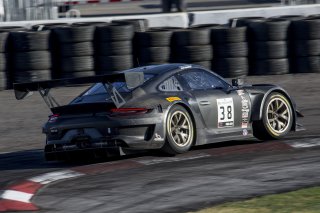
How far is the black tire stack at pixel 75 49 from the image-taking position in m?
17.9

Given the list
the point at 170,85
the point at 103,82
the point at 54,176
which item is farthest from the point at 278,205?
the point at 170,85

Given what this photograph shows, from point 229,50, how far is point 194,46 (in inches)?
27.6

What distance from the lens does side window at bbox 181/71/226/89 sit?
11125mm

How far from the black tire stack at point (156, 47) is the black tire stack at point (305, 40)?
8.33 feet

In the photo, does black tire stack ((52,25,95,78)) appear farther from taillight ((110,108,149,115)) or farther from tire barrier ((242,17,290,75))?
taillight ((110,108,149,115))

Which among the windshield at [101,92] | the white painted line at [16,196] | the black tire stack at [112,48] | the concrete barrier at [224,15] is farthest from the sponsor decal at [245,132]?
the concrete barrier at [224,15]

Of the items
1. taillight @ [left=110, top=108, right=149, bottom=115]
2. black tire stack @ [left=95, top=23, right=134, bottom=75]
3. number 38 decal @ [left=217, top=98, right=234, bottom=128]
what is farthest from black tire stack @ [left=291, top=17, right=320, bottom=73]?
taillight @ [left=110, top=108, right=149, bottom=115]

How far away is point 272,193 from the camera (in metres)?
8.15

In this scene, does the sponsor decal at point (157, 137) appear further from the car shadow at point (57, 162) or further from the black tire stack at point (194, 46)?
the black tire stack at point (194, 46)

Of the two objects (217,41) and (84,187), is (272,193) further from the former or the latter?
(217,41)

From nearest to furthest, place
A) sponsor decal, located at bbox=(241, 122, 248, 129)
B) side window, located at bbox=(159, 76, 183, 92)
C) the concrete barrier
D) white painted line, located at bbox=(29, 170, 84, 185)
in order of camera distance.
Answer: white painted line, located at bbox=(29, 170, 84, 185) → side window, located at bbox=(159, 76, 183, 92) → sponsor decal, located at bbox=(241, 122, 248, 129) → the concrete barrier

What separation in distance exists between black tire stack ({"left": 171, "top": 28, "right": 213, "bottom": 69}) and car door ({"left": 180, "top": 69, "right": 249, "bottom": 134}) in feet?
21.0

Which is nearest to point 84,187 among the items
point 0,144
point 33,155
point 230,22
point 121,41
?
point 33,155

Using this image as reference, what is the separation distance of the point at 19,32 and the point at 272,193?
10.7 meters
